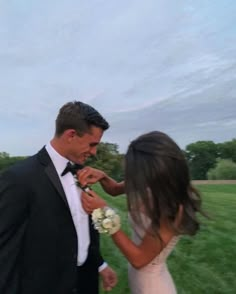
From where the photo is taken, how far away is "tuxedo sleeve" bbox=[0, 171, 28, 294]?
2.20 m

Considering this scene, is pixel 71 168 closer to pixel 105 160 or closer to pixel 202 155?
pixel 105 160

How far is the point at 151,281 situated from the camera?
2.61 metres

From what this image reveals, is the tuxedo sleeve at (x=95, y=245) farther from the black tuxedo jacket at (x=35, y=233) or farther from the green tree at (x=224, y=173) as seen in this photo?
the green tree at (x=224, y=173)

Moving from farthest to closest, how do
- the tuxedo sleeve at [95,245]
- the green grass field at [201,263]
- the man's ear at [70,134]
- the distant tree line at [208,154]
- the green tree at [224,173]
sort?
the distant tree line at [208,154] < the green tree at [224,173] < the green grass field at [201,263] < the tuxedo sleeve at [95,245] < the man's ear at [70,134]

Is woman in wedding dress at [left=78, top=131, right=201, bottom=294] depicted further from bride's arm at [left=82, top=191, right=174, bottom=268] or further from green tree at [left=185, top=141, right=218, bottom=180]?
green tree at [left=185, top=141, right=218, bottom=180]

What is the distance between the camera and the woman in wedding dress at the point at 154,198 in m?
2.29

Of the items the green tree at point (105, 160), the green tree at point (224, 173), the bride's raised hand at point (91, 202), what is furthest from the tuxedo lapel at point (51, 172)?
the green tree at point (224, 173)

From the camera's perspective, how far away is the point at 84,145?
8.91ft

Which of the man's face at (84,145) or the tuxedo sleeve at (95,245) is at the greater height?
the man's face at (84,145)

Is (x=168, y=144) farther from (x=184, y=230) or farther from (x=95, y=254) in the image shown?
(x=95, y=254)

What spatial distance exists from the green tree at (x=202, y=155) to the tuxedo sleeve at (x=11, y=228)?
6538 cm

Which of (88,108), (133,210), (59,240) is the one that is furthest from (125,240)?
(88,108)

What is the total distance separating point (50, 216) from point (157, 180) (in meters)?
0.59

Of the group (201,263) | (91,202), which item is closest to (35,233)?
(91,202)
